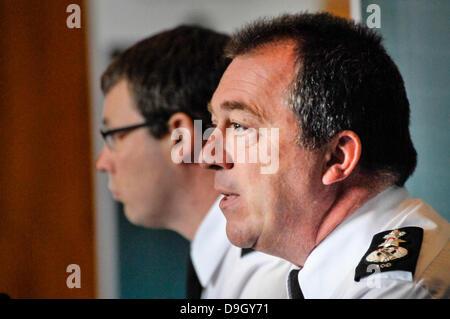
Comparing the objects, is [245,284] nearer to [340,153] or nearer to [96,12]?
[340,153]

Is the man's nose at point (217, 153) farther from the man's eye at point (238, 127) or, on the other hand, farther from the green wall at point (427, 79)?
the green wall at point (427, 79)

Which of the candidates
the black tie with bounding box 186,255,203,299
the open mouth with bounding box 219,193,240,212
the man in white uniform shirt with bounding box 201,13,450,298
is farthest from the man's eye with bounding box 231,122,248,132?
the black tie with bounding box 186,255,203,299

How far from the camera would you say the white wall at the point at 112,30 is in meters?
1.13

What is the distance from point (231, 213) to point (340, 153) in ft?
0.62

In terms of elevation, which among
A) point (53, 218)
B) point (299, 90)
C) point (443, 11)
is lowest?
point (53, 218)

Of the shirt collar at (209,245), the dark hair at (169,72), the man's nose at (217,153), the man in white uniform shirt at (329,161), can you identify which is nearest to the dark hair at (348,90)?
the man in white uniform shirt at (329,161)

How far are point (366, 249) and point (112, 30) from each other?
0.69 m

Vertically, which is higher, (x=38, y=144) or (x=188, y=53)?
(x=188, y=53)

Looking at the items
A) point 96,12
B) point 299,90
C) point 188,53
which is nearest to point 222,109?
point 299,90

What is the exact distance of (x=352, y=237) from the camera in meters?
0.84

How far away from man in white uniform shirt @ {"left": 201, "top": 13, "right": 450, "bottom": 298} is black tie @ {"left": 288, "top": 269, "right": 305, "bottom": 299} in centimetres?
3

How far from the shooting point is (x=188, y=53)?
3.76ft

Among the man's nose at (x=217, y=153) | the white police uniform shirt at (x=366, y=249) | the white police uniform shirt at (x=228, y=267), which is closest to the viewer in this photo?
the white police uniform shirt at (x=366, y=249)
